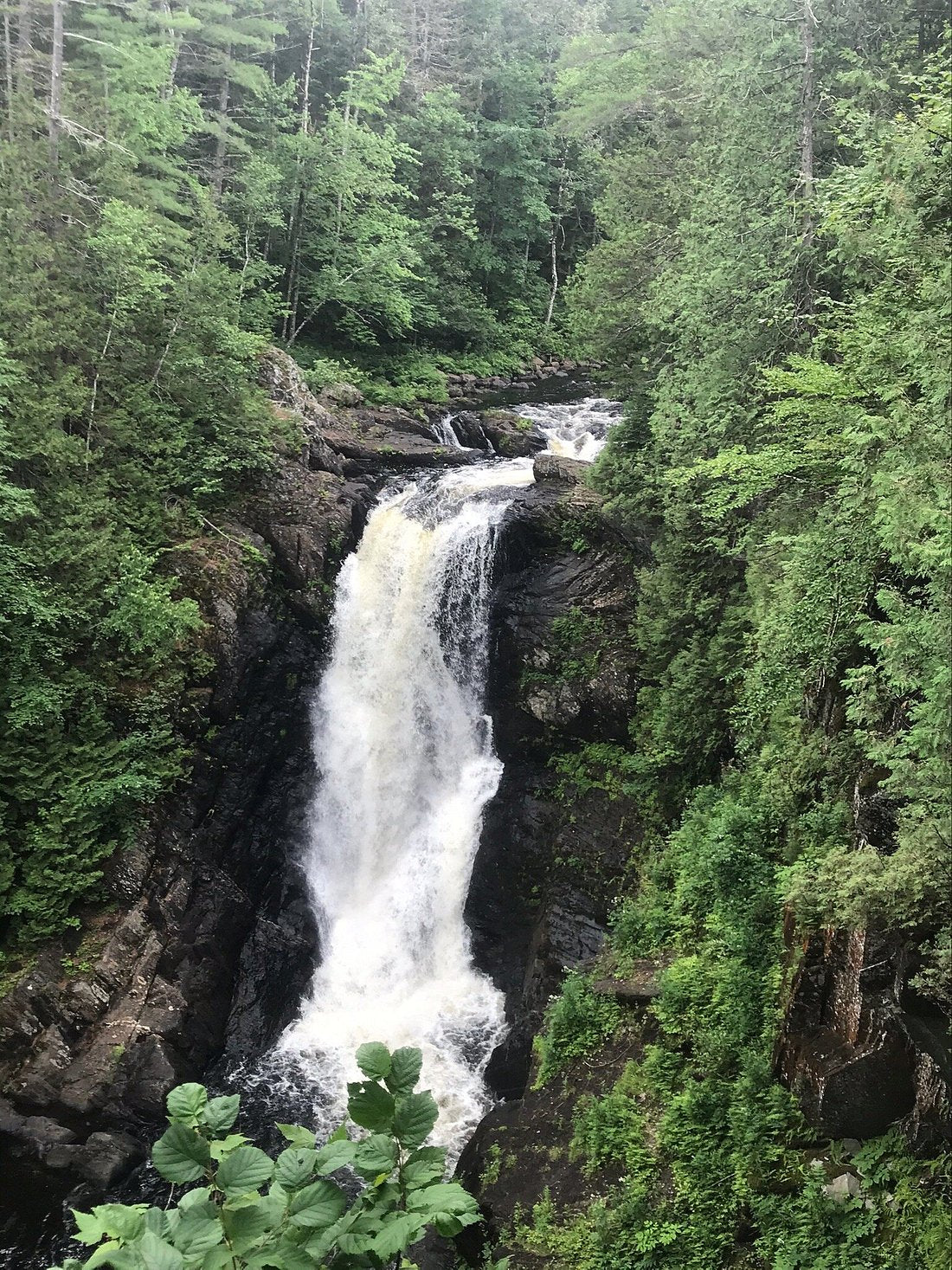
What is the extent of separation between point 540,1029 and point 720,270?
34.9ft

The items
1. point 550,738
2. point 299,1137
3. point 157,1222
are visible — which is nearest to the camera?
point 157,1222

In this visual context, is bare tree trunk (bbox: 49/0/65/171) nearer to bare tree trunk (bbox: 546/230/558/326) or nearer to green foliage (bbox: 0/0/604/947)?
green foliage (bbox: 0/0/604/947)

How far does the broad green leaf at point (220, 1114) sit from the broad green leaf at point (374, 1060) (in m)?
0.41

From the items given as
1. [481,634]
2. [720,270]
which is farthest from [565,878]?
[720,270]

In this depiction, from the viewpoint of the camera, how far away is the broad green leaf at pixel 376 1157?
263 centimetres

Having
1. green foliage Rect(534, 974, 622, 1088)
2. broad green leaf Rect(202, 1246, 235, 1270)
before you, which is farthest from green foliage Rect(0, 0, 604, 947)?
broad green leaf Rect(202, 1246, 235, 1270)

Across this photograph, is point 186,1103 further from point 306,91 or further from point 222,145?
point 306,91

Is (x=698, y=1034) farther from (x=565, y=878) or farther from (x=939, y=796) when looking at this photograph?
(x=565, y=878)

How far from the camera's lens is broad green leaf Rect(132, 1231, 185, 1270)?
2.15m

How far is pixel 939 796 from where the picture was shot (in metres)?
5.20

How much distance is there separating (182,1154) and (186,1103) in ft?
0.60

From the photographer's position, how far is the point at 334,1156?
262cm

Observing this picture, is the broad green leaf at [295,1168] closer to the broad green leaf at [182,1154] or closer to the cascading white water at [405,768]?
the broad green leaf at [182,1154]

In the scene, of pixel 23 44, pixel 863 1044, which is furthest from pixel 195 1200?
pixel 23 44
